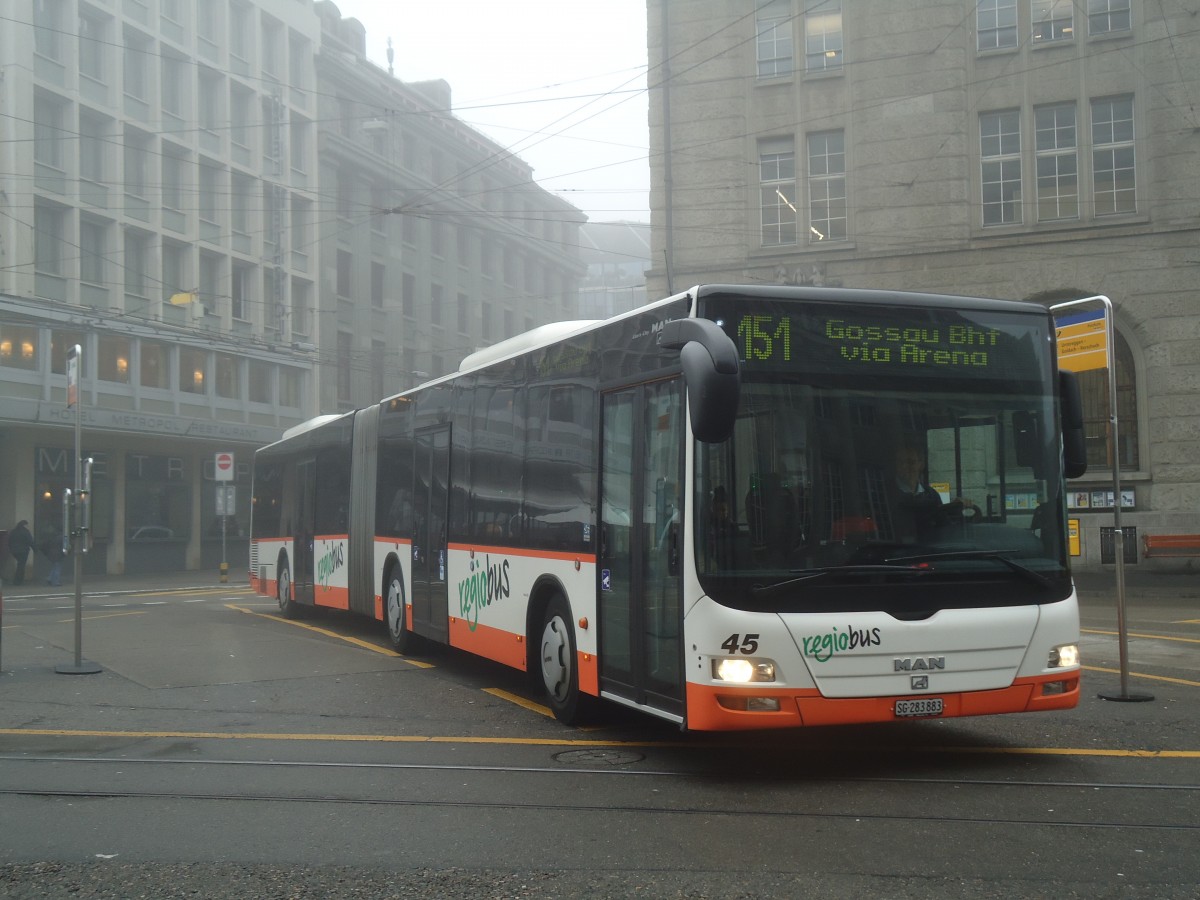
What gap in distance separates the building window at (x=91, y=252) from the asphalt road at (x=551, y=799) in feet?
92.8

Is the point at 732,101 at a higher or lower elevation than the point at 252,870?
higher

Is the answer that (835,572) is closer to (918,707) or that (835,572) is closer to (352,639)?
(918,707)

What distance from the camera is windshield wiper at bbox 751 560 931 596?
7.05m

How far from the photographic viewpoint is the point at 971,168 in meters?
26.8

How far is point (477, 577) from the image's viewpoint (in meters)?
11.5

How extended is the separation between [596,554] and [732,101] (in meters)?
21.6

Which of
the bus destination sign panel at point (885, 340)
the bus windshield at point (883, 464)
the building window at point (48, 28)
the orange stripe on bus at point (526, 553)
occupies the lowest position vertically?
the orange stripe on bus at point (526, 553)

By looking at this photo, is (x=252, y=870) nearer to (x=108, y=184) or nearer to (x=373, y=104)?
(x=108, y=184)

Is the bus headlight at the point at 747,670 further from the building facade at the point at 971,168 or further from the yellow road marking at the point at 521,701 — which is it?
the building facade at the point at 971,168

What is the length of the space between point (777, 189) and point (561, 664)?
2052 cm

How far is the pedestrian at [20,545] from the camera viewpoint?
33719 millimetres

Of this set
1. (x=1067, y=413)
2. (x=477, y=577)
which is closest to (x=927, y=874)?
(x=1067, y=413)

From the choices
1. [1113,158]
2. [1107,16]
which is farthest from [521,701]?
[1107,16]

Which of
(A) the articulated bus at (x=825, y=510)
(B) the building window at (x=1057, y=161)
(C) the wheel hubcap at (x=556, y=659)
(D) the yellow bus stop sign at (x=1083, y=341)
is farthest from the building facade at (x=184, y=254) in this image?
(A) the articulated bus at (x=825, y=510)
